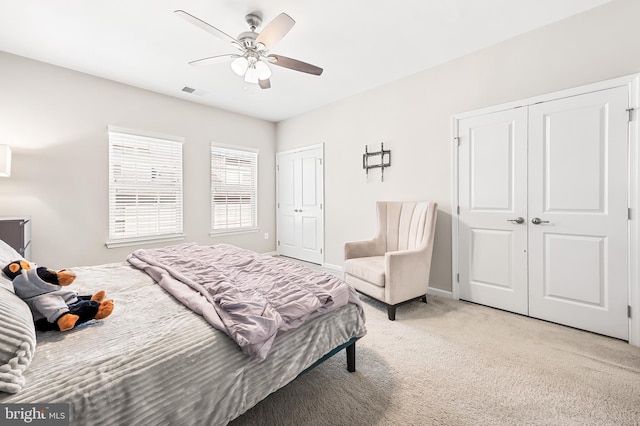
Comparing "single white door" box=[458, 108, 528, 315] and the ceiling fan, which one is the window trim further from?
"single white door" box=[458, 108, 528, 315]

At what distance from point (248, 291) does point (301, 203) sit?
3508 millimetres

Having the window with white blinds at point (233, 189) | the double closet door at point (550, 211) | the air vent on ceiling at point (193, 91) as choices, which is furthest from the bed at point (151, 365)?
the window with white blinds at point (233, 189)

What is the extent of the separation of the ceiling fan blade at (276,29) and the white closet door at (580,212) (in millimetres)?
2394

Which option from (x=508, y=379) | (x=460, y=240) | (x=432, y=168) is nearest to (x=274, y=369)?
(x=508, y=379)

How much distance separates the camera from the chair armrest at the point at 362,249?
3.13m

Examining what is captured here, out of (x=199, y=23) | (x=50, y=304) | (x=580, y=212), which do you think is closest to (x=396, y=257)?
(x=580, y=212)

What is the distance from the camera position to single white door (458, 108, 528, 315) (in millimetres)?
2629

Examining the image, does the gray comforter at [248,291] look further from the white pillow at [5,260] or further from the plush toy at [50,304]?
the white pillow at [5,260]

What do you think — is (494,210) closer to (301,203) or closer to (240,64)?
(240,64)

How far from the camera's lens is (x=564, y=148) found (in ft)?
7.82

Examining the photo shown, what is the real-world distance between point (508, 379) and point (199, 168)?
4.55 metres

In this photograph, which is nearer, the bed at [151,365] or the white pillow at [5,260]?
the bed at [151,365]

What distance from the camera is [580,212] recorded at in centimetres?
232

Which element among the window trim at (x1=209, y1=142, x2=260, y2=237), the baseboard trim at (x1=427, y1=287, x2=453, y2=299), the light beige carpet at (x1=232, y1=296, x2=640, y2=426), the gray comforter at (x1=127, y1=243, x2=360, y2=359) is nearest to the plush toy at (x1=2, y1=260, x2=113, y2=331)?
the gray comforter at (x1=127, y1=243, x2=360, y2=359)
